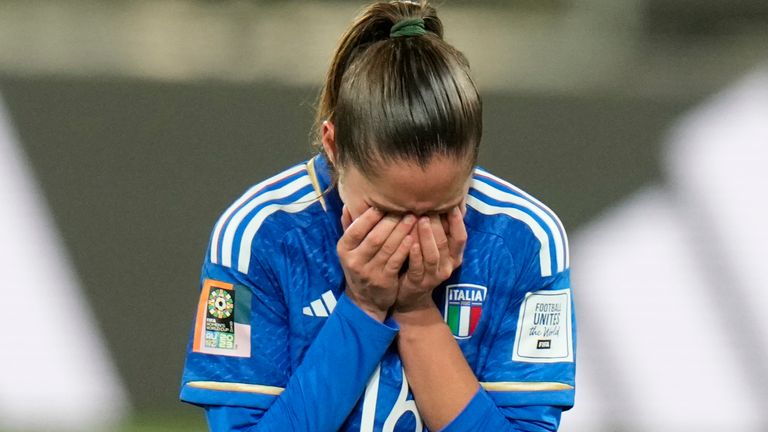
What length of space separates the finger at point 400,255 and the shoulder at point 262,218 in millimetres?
126

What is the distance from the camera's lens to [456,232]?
1.11 metres

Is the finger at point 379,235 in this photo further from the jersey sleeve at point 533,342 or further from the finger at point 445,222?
the jersey sleeve at point 533,342

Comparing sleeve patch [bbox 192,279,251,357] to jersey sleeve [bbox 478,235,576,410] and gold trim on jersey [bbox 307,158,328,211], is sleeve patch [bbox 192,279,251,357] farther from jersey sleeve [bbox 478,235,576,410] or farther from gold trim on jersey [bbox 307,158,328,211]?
jersey sleeve [bbox 478,235,576,410]

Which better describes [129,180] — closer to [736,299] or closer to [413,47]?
[736,299]

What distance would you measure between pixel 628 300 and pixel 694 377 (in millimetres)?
241

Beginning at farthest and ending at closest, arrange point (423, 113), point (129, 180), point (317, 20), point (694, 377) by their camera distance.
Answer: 1. point (317, 20)
2. point (129, 180)
3. point (694, 377)
4. point (423, 113)

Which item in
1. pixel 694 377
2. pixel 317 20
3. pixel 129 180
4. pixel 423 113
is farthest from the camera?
pixel 317 20

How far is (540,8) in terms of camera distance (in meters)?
2.99

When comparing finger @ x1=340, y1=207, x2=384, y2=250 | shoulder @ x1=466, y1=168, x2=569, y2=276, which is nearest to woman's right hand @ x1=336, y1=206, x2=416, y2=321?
finger @ x1=340, y1=207, x2=384, y2=250

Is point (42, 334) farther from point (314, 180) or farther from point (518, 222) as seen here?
point (518, 222)

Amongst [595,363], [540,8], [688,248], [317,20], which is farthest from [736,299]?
[317,20]

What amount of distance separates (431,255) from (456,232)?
0.04 m

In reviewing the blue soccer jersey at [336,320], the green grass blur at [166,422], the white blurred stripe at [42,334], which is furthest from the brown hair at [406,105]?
the white blurred stripe at [42,334]

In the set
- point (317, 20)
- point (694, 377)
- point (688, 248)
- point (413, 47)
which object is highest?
point (317, 20)
